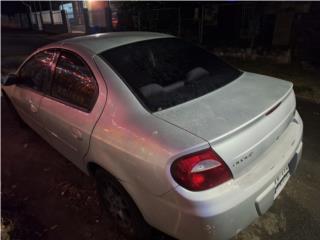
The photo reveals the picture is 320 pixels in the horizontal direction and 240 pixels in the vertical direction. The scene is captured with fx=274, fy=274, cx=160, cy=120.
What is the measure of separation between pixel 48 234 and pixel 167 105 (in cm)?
166

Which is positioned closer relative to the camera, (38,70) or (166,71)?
(166,71)

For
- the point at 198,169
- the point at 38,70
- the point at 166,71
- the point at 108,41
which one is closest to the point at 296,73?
the point at 166,71

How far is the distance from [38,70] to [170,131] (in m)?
2.29

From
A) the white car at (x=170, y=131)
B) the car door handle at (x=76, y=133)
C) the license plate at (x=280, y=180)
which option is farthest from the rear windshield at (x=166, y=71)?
the license plate at (x=280, y=180)

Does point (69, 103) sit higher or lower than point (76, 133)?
higher

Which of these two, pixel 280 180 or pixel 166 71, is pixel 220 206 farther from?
pixel 166 71

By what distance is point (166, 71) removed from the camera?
8.04 feet

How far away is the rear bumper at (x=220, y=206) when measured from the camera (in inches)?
63.5

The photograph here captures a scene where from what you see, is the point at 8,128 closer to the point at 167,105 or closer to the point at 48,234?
the point at 48,234

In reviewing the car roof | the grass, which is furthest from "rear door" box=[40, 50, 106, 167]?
the grass

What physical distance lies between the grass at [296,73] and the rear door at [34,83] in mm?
4598

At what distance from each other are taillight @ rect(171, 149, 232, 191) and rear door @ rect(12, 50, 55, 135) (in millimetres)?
2016

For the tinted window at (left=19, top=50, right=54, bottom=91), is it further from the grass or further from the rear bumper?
the grass

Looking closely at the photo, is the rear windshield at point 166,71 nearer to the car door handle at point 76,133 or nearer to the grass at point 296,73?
the car door handle at point 76,133
